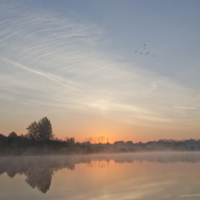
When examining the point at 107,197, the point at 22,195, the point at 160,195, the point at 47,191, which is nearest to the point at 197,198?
the point at 160,195

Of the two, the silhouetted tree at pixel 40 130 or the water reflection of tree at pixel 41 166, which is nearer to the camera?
the water reflection of tree at pixel 41 166

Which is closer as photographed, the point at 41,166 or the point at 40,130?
the point at 41,166

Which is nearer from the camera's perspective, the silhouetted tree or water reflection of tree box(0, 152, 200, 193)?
water reflection of tree box(0, 152, 200, 193)

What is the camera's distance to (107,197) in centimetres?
2109

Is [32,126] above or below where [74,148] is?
above

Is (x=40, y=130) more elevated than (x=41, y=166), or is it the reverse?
(x=40, y=130)

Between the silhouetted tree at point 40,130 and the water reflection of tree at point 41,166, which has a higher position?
the silhouetted tree at point 40,130

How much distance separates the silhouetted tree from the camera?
130 meters

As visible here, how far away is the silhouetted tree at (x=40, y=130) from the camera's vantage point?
130 metres

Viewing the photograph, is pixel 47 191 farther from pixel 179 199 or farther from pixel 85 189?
pixel 179 199

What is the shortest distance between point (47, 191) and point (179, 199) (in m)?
13.2

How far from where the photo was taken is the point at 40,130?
131000 mm

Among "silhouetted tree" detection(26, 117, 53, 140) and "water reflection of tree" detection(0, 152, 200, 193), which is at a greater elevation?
"silhouetted tree" detection(26, 117, 53, 140)

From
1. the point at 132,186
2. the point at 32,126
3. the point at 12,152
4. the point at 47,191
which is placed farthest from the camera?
the point at 32,126
